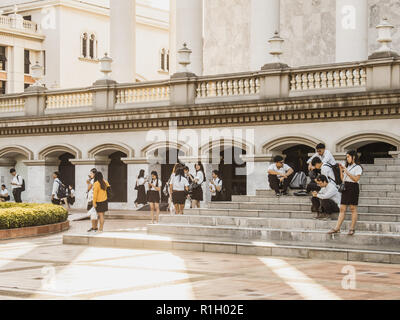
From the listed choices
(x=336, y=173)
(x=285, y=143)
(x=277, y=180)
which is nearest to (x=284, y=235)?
(x=336, y=173)

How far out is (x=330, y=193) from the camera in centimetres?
2027

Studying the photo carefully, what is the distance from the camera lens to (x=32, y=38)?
76.5 m

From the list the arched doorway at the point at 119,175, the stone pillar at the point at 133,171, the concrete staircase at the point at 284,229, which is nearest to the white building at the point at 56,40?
the arched doorway at the point at 119,175

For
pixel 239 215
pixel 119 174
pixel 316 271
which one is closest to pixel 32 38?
pixel 119 174

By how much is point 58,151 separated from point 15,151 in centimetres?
261

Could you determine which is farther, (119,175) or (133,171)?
(119,175)

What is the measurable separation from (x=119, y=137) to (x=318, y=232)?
19582mm

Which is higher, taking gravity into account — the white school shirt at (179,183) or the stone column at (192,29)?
the stone column at (192,29)

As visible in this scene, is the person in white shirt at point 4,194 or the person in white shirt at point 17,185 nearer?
the person in white shirt at point 17,185

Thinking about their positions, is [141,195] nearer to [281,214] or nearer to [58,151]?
[58,151]

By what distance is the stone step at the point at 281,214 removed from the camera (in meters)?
20.2

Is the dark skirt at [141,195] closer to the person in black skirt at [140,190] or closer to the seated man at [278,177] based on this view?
the person in black skirt at [140,190]

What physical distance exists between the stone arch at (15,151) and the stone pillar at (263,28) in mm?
12353
